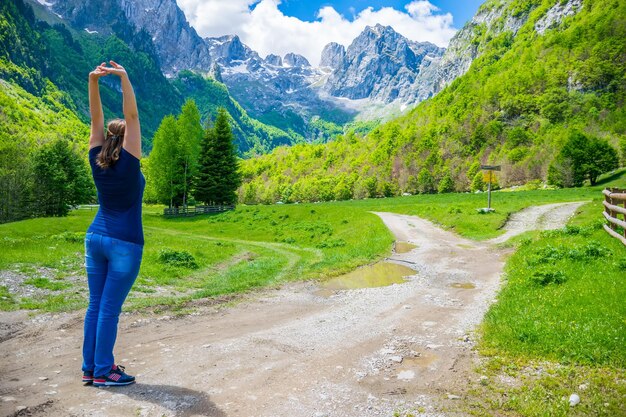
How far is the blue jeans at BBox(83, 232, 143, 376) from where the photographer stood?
18.2 ft

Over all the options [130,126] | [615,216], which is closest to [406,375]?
[130,126]

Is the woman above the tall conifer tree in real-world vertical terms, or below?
below

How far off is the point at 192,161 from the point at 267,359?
58750 mm

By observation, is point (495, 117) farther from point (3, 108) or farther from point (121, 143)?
point (3, 108)

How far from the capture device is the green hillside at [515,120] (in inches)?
4911

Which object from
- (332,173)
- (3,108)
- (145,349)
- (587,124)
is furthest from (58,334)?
(3,108)

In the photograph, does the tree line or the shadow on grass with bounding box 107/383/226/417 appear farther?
the tree line

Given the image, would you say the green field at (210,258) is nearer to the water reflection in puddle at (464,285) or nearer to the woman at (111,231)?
the water reflection in puddle at (464,285)

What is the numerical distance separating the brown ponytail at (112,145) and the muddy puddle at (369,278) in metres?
9.03

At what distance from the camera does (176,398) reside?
17.4ft

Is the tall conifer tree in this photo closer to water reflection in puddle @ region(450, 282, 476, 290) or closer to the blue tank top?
water reflection in puddle @ region(450, 282, 476, 290)

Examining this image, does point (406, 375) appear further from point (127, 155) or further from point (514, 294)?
point (514, 294)

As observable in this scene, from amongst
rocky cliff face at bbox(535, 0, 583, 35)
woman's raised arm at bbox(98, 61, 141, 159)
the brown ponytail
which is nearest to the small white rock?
woman's raised arm at bbox(98, 61, 141, 159)

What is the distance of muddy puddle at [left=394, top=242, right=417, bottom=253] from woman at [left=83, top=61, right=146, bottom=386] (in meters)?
19.1
